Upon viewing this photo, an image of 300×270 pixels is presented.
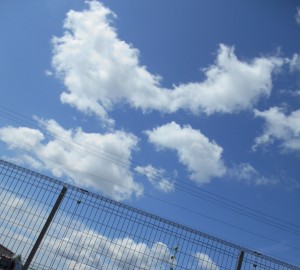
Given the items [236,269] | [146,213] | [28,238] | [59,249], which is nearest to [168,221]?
[146,213]

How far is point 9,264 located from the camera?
8.88 meters

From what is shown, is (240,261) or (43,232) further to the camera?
(240,261)

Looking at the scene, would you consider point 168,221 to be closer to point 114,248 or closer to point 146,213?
point 146,213

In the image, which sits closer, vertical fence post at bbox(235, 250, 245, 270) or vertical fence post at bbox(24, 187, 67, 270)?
vertical fence post at bbox(24, 187, 67, 270)

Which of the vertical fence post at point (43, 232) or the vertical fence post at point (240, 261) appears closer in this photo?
the vertical fence post at point (43, 232)

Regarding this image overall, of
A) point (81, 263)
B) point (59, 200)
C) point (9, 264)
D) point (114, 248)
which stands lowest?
point (9, 264)

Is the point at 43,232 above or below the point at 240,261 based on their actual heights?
below

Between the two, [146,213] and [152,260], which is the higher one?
[146,213]

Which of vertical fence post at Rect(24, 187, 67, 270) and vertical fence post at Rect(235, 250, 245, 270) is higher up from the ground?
vertical fence post at Rect(235, 250, 245, 270)

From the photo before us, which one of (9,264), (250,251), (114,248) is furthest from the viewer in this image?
(250,251)

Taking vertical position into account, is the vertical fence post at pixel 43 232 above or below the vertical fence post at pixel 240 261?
below

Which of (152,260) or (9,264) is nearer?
(9,264)

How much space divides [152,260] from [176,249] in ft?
2.29

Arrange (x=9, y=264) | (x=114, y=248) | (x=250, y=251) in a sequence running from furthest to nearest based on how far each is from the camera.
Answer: (x=250, y=251), (x=114, y=248), (x=9, y=264)
